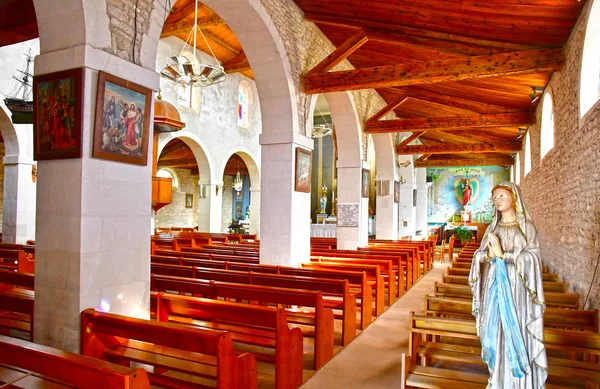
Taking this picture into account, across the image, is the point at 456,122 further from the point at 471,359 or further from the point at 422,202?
the point at 422,202

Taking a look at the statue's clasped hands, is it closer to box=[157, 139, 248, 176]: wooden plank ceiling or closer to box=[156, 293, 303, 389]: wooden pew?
box=[156, 293, 303, 389]: wooden pew

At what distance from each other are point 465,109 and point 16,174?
11.3m

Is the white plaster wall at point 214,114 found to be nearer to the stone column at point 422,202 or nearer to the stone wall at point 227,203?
the stone wall at point 227,203

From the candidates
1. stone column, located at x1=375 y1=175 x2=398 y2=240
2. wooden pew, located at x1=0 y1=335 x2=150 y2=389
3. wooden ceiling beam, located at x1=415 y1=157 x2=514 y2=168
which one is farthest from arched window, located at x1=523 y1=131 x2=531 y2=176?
wooden pew, located at x1=0 y1=335 x2=150 y2=389

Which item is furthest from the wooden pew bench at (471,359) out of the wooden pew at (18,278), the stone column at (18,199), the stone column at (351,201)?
the stone column at (18,199)

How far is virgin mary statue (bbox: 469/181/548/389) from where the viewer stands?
301 centimetres

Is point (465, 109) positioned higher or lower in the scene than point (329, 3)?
lower

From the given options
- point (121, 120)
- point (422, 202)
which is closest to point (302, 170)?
point (121, 120)

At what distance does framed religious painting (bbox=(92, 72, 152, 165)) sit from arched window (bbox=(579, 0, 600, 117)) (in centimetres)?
523

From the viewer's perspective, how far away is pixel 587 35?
5.54 meters

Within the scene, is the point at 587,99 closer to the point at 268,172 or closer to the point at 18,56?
the point at 268,172

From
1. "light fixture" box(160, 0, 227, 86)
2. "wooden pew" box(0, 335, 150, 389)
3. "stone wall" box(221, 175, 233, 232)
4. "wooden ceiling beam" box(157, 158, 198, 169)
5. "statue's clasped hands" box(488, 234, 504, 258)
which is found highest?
"light fixture" box(160, 0, 227, 86)

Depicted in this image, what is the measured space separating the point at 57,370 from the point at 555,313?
439 centimetres

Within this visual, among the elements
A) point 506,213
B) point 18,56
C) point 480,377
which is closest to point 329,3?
point 506,213
